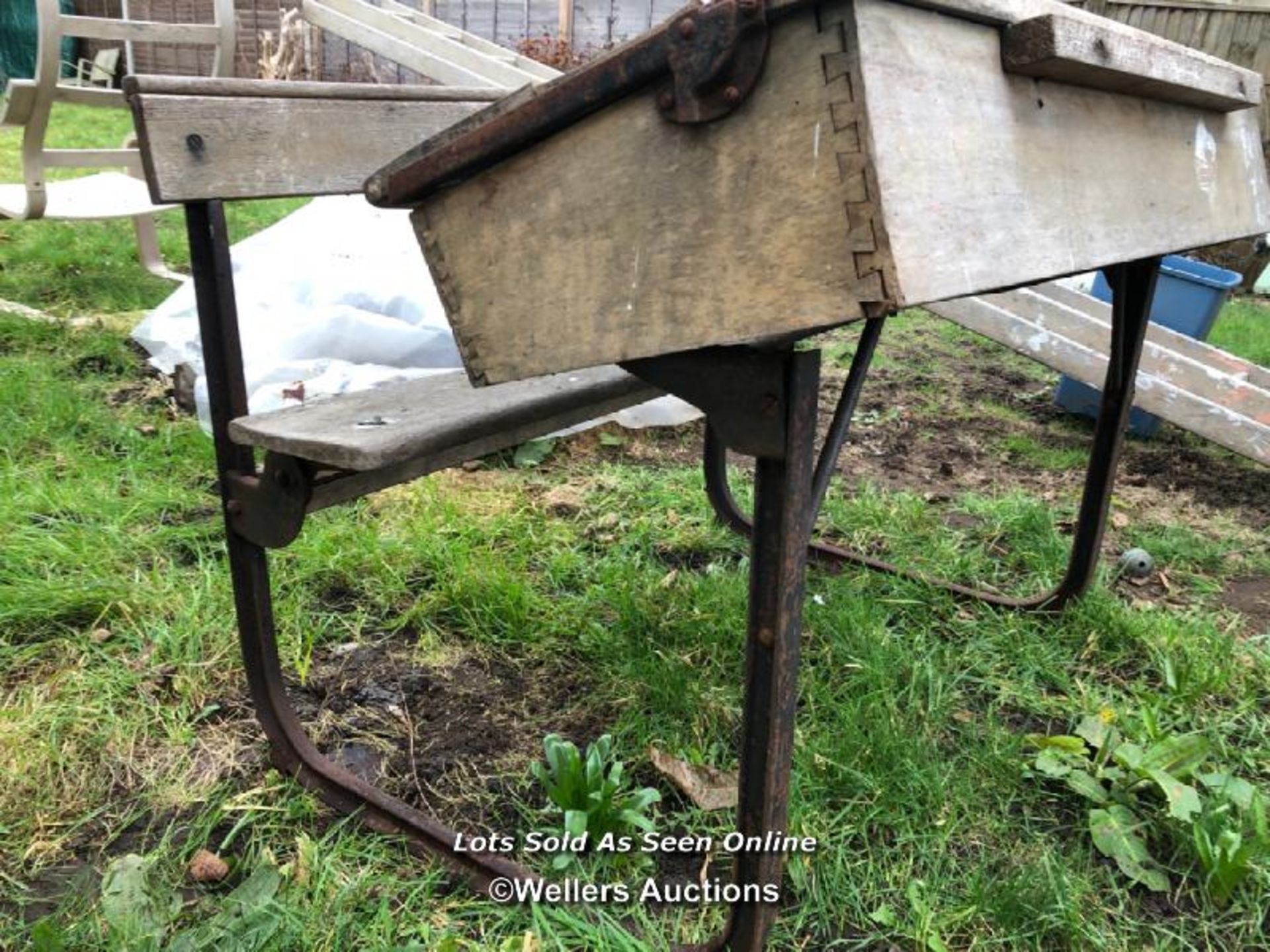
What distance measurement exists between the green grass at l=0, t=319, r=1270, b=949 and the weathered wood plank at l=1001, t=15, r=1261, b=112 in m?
1.09

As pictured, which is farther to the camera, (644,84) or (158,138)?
(158,138)

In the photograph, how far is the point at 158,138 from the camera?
146cm

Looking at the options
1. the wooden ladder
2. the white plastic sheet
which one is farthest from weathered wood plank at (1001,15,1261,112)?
the wooden ladder

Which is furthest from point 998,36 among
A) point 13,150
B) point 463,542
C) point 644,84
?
point 13,150

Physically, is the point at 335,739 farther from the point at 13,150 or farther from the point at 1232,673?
the point at 13,150

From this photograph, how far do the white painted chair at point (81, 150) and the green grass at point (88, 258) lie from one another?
24 centimetres

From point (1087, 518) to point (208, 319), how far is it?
6.12 ft

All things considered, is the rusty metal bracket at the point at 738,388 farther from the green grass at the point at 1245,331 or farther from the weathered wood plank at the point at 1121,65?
the green grass at the point at 1245,331

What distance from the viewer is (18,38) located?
11.7m

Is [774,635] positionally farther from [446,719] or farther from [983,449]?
[983,449]

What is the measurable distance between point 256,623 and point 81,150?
10.5 ft

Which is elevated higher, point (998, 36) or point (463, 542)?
point (998, 36)

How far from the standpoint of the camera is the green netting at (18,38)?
1116 cm

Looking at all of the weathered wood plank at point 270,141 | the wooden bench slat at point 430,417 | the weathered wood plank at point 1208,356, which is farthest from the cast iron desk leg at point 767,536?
the weathered wood plank at point 1208,356
